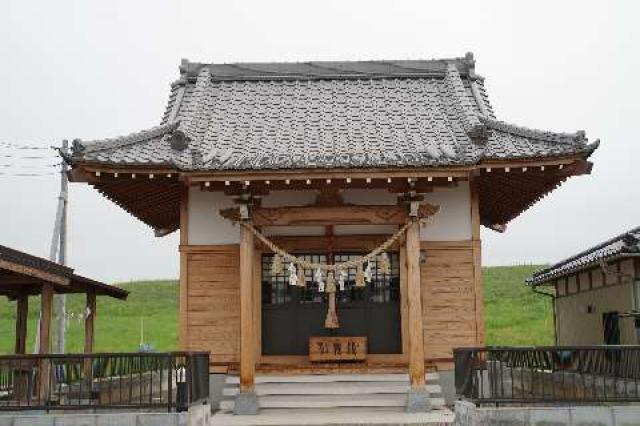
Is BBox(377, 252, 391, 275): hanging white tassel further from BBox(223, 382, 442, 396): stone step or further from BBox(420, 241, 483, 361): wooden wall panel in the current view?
BBox(223, 382, 442, 396): stone step

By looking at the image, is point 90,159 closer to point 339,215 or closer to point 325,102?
point 339,215

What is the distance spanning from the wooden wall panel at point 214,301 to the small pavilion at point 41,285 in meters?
2.49

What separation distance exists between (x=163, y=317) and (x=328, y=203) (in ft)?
124

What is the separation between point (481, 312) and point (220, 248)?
5570 mm

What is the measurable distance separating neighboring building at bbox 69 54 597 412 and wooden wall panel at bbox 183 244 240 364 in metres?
0.02

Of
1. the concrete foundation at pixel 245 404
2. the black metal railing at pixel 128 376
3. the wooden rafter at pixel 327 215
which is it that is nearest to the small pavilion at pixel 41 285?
the black metal railing at pixel 128 376

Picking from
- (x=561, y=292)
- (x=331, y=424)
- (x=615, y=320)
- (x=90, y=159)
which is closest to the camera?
(x=331, y=424)

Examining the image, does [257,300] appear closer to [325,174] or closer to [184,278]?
[184,278]

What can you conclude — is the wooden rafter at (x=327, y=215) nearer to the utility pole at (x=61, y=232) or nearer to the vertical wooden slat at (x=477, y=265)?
the vertical wooden slat at (x=477, y=265)

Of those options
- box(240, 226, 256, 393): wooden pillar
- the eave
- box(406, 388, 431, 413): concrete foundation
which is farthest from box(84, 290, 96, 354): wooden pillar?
box(406, 388, 431, 413): concrete foundation

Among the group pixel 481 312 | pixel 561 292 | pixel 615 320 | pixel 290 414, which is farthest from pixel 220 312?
pixel 561 292

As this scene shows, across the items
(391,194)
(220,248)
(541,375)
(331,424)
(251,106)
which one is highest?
(251,106)

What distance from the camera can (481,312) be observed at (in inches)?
595

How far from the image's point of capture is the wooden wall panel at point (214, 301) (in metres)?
15.2
